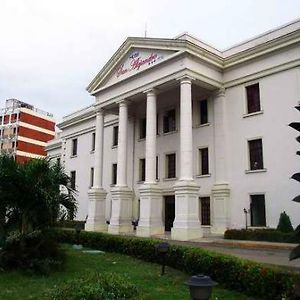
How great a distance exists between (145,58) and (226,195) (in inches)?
401

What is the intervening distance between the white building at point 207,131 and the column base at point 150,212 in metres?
0.06

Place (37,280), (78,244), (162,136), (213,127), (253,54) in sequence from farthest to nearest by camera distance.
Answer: (162,136) → (213,127) → (253,54) → (78,244) → (37,280)

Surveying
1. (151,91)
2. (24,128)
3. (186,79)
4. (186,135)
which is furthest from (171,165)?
(24,128)

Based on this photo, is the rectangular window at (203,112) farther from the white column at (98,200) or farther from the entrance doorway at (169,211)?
the white column at (98,200)

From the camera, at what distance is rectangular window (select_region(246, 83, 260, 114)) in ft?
77.2

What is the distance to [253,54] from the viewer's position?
2339 cm

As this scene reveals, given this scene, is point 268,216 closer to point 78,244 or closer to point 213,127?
point 213,127

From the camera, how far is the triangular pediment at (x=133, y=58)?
24297 millimetres

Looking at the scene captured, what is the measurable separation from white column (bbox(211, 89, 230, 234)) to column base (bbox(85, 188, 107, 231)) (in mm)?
8429

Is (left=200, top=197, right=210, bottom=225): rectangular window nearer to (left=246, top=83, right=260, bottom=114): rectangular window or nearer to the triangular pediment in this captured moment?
(left=246, top=83, right=260, bottom=114): rectangular window

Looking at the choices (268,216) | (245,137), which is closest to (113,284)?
(268,216)

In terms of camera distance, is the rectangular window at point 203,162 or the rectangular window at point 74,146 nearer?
the rectangular window at point 203,162

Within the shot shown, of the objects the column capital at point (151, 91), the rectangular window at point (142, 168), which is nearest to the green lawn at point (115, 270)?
the column capital at point (151, 91)

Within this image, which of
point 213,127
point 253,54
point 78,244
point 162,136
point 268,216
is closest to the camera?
point 78,244
